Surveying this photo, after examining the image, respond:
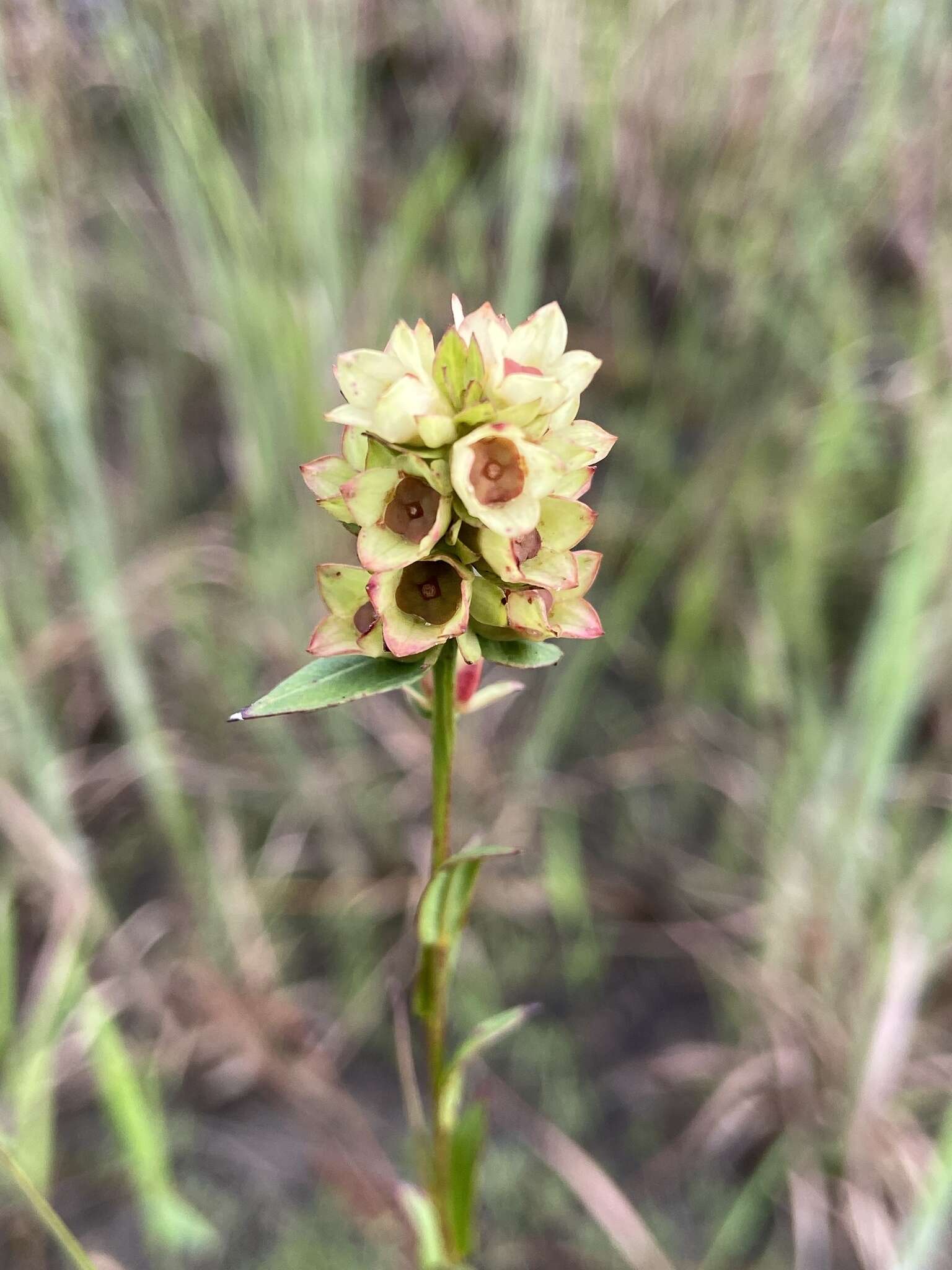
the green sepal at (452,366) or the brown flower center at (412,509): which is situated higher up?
the green sepal at (452,366)

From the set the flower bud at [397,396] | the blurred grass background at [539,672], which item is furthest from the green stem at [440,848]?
the blurred grass background at [539,672]

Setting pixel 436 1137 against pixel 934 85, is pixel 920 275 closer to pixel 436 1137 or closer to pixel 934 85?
pixel 934 85

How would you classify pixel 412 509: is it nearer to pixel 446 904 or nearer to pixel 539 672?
pixel 446 904

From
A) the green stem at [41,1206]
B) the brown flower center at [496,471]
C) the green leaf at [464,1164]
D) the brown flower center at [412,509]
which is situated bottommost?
the green leaf at [464,1164]

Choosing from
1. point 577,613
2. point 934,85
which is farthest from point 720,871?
point 934,85

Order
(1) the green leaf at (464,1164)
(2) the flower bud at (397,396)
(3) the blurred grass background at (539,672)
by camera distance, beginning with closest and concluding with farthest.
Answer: (2) the flower bud at (397,396)
(1) the green leaf at (464,1164)
(3) the blurred grass background at (539,672)

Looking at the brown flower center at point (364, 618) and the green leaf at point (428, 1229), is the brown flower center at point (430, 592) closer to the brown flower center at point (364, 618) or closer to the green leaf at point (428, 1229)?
the brown flower center at point (364, 618)

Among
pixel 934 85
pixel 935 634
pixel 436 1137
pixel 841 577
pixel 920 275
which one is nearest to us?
pixel 436 1137

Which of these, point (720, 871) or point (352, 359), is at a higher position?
point (352, 359)

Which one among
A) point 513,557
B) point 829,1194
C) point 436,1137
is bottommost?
point 829,1194
